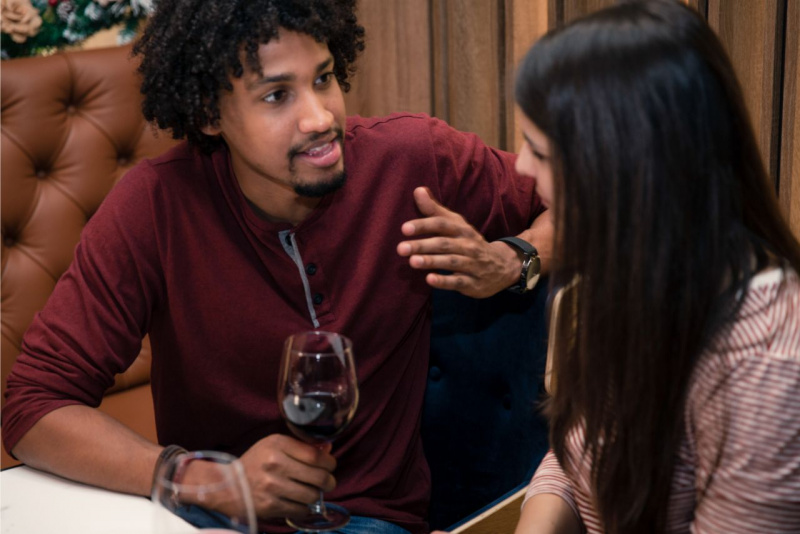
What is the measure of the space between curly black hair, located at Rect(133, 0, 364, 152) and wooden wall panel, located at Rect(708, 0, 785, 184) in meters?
0.78

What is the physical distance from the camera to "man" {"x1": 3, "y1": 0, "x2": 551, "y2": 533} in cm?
150

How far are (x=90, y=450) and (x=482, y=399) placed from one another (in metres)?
0.66

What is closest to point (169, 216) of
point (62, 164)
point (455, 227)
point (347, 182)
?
point (347, 182)

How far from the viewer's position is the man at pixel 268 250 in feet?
4.91

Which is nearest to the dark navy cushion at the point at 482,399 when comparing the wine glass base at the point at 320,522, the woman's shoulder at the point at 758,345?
the wine glass base at the point at 320,522

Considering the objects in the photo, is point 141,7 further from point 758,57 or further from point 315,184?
point 758,57

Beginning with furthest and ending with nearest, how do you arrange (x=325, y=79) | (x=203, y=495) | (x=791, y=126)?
(x=791, y=126)
(x=325, y=79)
(x=203, y=495)

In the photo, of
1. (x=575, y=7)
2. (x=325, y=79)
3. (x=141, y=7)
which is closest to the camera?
(x=325, y=79)

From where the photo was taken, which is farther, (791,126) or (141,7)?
(141,7)

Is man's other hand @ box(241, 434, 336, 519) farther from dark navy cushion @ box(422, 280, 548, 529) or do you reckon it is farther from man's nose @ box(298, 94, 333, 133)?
man's nose @ box(298, 94, 333, 133)

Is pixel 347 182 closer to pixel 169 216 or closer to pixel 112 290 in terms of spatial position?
pixel 169 216

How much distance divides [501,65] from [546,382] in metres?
1.21

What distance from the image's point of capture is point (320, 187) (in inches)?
60.9

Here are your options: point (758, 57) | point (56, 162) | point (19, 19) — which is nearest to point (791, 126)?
point (758, 57)
